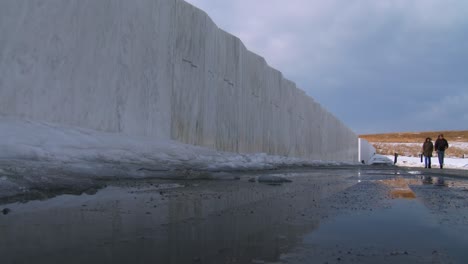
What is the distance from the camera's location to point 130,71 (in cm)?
772

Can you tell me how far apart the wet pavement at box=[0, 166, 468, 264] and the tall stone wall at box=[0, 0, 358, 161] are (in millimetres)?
2849

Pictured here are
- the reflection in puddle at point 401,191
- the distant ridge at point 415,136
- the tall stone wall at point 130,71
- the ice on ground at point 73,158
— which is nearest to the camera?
the ice on ground at point 73,158

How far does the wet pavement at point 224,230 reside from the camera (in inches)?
69.0

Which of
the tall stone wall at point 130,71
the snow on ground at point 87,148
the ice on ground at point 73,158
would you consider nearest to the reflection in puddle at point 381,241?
the ice on ground at point 73,158

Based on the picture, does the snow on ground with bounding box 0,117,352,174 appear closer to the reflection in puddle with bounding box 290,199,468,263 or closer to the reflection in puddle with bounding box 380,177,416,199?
the reflection in puddle with bounding box 380,177,416,199

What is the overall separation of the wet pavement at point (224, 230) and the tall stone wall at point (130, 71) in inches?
112

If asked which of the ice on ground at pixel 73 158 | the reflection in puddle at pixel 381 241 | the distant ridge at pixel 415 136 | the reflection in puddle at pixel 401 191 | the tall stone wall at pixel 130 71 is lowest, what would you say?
the reflection in puddle at pixel 381 241

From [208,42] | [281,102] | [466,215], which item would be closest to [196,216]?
[466,215]

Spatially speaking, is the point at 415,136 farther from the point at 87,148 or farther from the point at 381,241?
the point at 381,241

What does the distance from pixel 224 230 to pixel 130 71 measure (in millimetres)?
5922

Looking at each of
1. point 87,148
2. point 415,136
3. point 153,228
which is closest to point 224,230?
point 153,228

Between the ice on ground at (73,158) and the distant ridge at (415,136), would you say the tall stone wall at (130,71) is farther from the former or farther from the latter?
the distant ridge at (415,136)

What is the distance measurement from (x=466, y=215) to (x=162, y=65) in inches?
265

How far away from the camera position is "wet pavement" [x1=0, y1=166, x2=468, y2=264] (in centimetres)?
175
